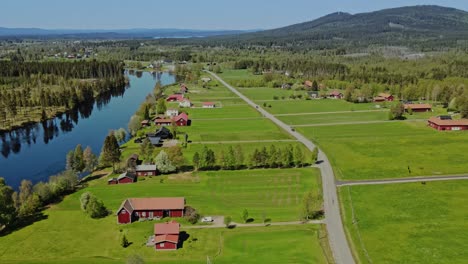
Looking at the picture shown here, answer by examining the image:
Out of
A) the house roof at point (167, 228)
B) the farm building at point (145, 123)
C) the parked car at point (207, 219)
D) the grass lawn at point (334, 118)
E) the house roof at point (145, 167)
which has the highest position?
the grass lawn at point (334, 118)

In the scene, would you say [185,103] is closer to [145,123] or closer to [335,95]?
[145,123]

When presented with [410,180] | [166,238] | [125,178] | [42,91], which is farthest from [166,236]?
[42,91]

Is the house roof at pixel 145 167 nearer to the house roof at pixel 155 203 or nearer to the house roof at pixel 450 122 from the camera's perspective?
the house roof at pixel 155 203

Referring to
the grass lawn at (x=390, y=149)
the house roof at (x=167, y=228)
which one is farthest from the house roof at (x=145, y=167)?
the grass lawn at (x=390, y=149)

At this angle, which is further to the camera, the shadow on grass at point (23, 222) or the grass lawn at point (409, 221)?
the shadow on grass at point (23, 222)

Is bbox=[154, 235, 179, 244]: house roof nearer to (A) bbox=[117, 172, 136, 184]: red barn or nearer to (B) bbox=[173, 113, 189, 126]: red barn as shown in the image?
(A) bbox=[117, 172, 136, 184]: red barn

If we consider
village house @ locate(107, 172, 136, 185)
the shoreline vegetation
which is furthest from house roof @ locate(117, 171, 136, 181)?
the shoreline vegetation

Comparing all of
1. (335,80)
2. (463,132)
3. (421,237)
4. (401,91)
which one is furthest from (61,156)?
(335,80)
